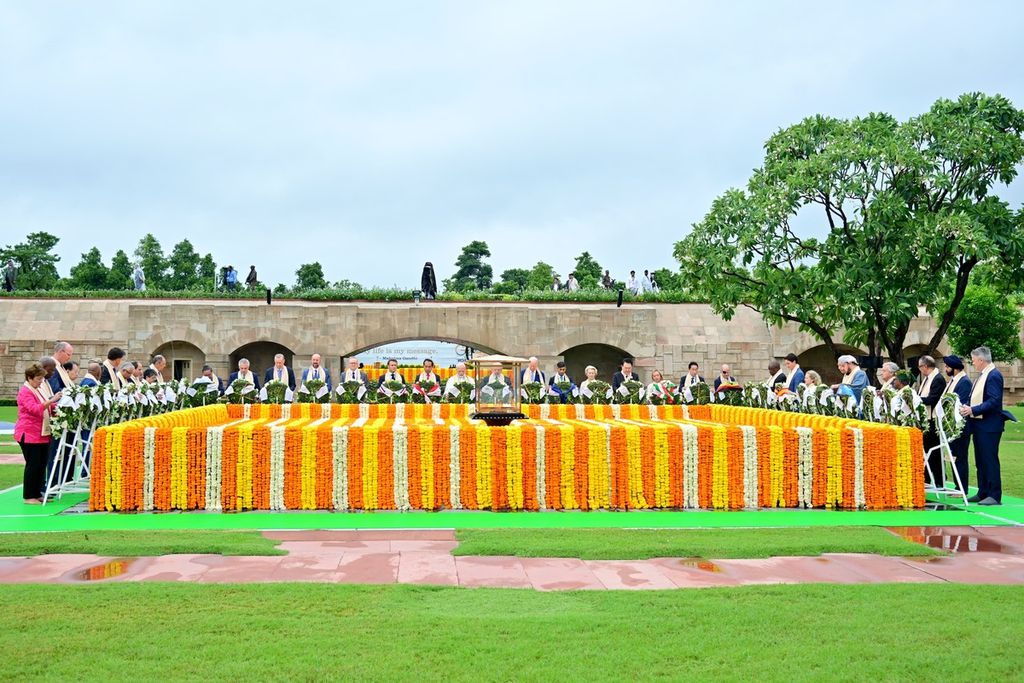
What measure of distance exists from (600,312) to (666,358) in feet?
7.56

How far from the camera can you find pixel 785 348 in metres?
26.3

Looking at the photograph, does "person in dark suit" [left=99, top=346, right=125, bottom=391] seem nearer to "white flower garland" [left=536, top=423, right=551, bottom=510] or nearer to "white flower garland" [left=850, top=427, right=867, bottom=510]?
"white flower garland" [left=536, top=423, right=551, bottom=510]

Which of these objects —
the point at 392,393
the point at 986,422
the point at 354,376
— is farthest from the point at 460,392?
the point at 986,422

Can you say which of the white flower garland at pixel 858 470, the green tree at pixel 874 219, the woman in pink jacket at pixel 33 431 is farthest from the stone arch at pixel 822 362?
the woman in pink jacket at pixel 33 431

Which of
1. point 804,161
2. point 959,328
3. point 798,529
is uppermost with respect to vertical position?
point 804,161

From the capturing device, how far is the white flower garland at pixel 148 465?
8906 millimetres

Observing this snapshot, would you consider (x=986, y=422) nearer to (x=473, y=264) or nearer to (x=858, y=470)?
(x=858, y=470)

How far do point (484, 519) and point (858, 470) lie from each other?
4.00 m

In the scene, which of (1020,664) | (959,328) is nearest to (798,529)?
(1020,664)

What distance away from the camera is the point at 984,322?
2656cm

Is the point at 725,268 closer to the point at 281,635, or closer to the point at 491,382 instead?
the point at 491,382

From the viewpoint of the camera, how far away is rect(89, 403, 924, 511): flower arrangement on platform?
8.98 m

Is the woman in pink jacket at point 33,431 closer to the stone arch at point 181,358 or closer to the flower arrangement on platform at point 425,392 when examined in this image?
the flower arrangement on platform at point 425,392

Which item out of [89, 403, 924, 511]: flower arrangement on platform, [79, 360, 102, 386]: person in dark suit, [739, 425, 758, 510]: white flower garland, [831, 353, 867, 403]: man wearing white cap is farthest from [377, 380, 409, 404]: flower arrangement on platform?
[739, 425, 758, 510]: white flower garland
